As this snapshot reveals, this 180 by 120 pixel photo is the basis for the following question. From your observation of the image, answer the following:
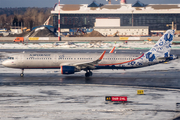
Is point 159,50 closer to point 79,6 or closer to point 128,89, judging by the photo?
point 128,89

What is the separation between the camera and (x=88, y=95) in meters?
32.8

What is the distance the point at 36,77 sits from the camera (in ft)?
149

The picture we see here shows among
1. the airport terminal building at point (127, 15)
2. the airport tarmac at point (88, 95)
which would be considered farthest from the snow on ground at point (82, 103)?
the airport terminal building at point (127, 15)

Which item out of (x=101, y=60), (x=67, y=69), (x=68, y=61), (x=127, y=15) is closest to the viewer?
(x=67, y=69)

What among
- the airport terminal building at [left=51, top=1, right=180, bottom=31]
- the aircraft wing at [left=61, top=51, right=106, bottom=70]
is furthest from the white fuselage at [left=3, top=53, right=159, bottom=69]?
the airport terminal building at [left=51, top=1, right=180, bottom=31]

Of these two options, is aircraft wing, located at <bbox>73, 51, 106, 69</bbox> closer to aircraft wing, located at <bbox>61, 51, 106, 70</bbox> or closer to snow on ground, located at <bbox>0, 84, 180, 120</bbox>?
aircraft wing, located at <bbox>61, 51, 106, 70</bbox>

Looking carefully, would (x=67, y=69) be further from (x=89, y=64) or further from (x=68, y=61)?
(x=89, y=64)

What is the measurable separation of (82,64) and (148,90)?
12.4 m

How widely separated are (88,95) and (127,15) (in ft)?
498

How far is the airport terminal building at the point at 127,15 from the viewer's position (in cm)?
17712

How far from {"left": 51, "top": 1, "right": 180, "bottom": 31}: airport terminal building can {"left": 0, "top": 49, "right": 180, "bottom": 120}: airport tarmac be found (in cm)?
13145

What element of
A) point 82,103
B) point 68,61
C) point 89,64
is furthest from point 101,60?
point 82,103

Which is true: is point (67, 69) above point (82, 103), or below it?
above

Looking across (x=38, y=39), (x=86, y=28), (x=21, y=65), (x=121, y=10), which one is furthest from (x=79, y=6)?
(x=21, y=65)
